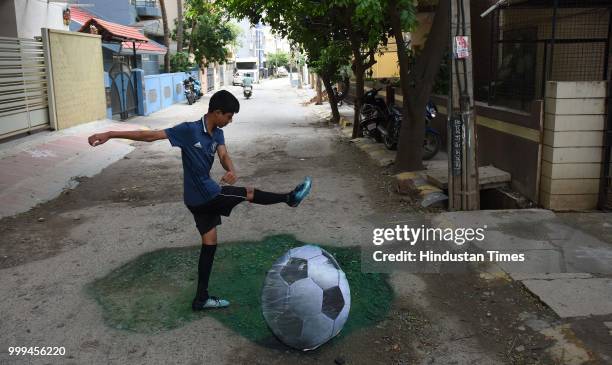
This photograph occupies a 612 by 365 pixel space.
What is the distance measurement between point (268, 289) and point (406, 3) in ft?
16.7

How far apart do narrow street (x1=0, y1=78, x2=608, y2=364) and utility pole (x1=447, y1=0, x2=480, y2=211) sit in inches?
18.7

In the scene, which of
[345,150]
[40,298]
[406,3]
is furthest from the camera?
[345,150]

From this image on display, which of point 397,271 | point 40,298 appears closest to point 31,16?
point 40,298

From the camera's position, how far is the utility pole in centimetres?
634

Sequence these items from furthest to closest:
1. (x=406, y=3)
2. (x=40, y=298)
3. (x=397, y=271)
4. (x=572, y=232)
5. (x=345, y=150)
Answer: (x=345, y=150) → (x=406, y=3) → (x=572, y=232) → (x=397, y=271) → (x=40, y=298)

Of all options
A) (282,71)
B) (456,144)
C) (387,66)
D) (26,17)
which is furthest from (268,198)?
(282,71)

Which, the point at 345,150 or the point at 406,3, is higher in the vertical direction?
the point at 406,3

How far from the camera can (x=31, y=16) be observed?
41.3 feet

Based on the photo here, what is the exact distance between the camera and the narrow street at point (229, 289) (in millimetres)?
3451

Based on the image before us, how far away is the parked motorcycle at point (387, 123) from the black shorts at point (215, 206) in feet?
20.3

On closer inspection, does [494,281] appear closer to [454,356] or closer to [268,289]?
[454,356]

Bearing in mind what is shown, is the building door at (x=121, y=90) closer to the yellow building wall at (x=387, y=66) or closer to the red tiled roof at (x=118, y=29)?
the red tiled roof at (x=118, y=29)

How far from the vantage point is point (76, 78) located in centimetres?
1410

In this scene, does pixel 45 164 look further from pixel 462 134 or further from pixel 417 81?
pixel 462 134
